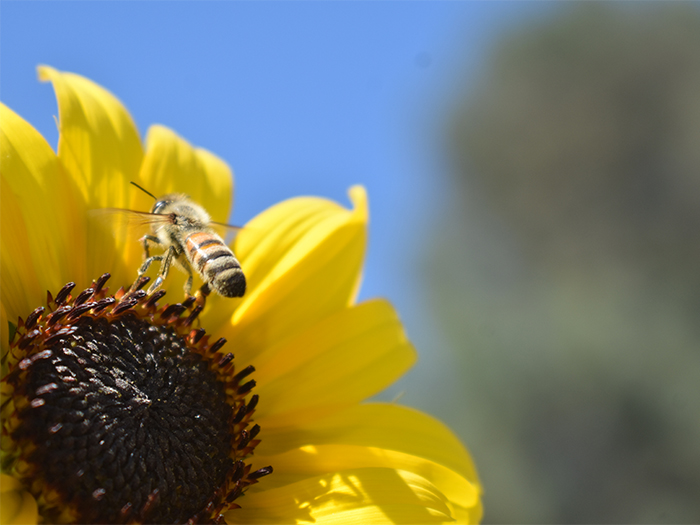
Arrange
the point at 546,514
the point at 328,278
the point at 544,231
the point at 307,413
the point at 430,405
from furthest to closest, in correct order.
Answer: the point at 544,231 < the point at 430,405 < the point at 546,514 < the point at 328,278 < the point at 307,413

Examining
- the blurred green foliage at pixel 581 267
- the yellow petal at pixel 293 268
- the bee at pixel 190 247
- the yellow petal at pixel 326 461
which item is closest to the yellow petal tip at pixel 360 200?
the yellow petal at pixel 293 268

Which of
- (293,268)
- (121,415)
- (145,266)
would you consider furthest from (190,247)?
(121,415)

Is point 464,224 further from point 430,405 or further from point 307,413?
point 307,413

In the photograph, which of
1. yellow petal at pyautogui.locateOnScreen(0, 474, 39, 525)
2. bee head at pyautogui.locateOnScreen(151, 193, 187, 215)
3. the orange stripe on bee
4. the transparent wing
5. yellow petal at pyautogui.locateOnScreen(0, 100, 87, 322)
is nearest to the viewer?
yellow petal at pyautogui.locateOnScreen(0, 474, 39, 525)

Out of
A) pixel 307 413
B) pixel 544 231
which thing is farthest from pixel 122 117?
pixel 544 231

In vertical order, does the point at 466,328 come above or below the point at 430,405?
above

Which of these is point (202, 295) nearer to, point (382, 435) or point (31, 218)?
point (31, 218)

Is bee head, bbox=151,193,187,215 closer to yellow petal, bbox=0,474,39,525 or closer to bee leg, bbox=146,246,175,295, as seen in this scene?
bee leg, bbox=146,246,175,295

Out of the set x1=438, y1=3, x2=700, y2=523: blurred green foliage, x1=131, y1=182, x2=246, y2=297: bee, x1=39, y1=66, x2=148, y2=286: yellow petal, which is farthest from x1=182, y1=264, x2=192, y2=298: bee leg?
x1=438, y1=3, x2=700, y2=523: blurred green foliage
